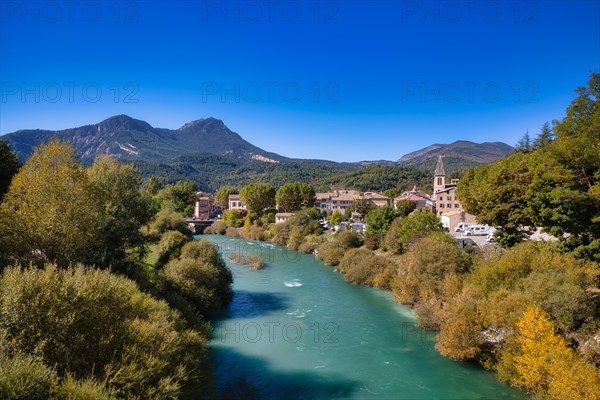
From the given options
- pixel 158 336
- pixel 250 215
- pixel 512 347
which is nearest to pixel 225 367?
pixel 158 336

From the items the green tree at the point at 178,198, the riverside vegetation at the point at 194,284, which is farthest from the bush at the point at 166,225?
the green tree at the point at 178,198

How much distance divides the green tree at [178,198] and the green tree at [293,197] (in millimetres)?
25435

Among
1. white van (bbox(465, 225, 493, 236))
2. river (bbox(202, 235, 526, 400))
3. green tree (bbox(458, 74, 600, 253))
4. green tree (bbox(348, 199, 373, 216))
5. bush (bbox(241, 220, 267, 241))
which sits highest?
green tree (bbox(458, 74, 600, 253))

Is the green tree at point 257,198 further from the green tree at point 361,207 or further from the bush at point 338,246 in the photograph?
the bush at point 338,246

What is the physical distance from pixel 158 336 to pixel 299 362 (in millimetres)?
9115

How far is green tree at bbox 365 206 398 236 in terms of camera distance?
4566 centimetres

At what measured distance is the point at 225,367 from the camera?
60.3 feet

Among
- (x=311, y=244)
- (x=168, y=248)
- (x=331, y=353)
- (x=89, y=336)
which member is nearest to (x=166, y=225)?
(x=168, y=248)

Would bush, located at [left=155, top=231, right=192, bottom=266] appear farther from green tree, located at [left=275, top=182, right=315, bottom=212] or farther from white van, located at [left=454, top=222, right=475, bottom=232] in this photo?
green tree, located at [left=275, top=182, right=315, bottom=212]

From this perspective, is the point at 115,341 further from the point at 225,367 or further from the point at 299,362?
the point at 299,362

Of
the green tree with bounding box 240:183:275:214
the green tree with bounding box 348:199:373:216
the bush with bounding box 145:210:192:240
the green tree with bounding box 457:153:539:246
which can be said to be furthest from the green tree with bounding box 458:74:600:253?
the green tree with bounding box 240:183:275:214

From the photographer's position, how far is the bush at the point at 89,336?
9.61 metres

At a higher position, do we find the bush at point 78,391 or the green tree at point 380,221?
the green tree at point 380,221

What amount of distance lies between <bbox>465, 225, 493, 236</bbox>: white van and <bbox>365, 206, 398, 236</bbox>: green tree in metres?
9.38
